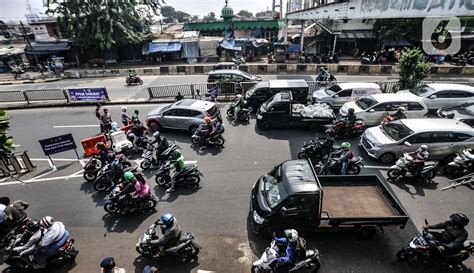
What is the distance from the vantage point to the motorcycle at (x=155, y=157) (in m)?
10.2

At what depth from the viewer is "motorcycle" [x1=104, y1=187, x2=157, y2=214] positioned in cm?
779

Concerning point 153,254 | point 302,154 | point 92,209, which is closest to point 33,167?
point 92,209

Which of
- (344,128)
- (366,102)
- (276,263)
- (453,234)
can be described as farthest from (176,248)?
(366,102)

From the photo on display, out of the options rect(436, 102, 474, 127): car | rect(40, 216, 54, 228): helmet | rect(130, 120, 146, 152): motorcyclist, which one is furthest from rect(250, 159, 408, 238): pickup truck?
rect(436, 102, 474, 127): car

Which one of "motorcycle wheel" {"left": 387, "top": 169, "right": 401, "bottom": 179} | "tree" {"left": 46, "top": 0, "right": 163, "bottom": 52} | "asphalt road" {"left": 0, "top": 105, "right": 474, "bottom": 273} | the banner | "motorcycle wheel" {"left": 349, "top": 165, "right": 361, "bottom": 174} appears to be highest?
"tree" {"left": 46, "top": 0, "right": 163, "bottom": 52}

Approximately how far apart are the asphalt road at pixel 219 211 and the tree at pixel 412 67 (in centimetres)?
748

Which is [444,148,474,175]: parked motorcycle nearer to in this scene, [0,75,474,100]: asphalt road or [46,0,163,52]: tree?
[0,75,474,100]: asphalt road

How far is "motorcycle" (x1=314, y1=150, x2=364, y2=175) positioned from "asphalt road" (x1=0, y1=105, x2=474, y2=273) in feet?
3.74

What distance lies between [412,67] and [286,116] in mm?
9110

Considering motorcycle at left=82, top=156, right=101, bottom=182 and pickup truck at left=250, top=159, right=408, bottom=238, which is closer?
pickup truck at left=250, top=159, right=408, bottom=238

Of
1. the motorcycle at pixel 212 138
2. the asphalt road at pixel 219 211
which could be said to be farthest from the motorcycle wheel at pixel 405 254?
the motorcycle at pixel 212 138

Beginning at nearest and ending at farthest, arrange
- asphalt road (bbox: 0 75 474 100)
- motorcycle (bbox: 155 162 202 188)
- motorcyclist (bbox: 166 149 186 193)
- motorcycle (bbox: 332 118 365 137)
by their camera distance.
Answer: motorcyclist (bbox: 166 149 186 193), motorcycle (bbox: 155 162 202 188), motorcycle (bbox: 332 118 365 137), asphalt road (bbox: 0 75 474 100)

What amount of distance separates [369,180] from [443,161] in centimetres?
467

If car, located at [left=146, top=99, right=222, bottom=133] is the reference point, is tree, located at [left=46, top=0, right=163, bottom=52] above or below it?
above
